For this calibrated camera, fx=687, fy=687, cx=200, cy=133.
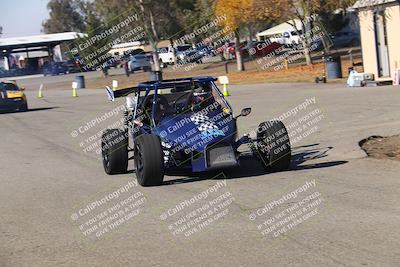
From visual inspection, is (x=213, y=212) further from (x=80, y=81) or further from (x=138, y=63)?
(x=138, y=63)

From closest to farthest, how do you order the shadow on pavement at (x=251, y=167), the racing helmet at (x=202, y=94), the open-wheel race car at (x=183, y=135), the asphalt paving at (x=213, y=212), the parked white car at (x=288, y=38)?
the asphalt paving at (x=213, y=212) < the open-wheel race car at (x=183, y=135) < the shadow on pavement at (x=251, y=167) < the racing helmet at (x=202, y=94) < the parked white car at (x=288, y=38)

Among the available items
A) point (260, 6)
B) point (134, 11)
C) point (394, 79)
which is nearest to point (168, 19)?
point (134, 11)

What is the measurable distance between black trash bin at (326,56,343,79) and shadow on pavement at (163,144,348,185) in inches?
721

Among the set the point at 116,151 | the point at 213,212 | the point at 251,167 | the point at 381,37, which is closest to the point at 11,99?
the point at 381,37

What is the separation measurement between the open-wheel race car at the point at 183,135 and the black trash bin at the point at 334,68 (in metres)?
19.7

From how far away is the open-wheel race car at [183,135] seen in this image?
9422 mm

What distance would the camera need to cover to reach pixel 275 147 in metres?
9.79

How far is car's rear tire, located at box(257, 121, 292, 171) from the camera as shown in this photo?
9.80 metres

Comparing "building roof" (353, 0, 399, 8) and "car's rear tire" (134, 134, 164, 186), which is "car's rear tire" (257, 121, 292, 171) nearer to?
"car's rear tire" (134, 134, 164, 186)

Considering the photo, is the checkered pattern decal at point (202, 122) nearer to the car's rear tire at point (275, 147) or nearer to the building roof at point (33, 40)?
the car's rear tire at point (275, 147)

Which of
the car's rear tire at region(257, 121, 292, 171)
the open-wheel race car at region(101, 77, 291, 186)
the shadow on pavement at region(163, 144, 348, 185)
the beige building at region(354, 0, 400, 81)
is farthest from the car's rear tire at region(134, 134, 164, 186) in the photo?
the beige building at region(354, 0, 400, 81)

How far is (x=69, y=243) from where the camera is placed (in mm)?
6719

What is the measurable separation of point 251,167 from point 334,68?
2016cm

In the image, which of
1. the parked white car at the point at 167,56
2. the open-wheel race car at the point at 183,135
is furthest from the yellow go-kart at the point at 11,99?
the parked white car at the point at 167,56
